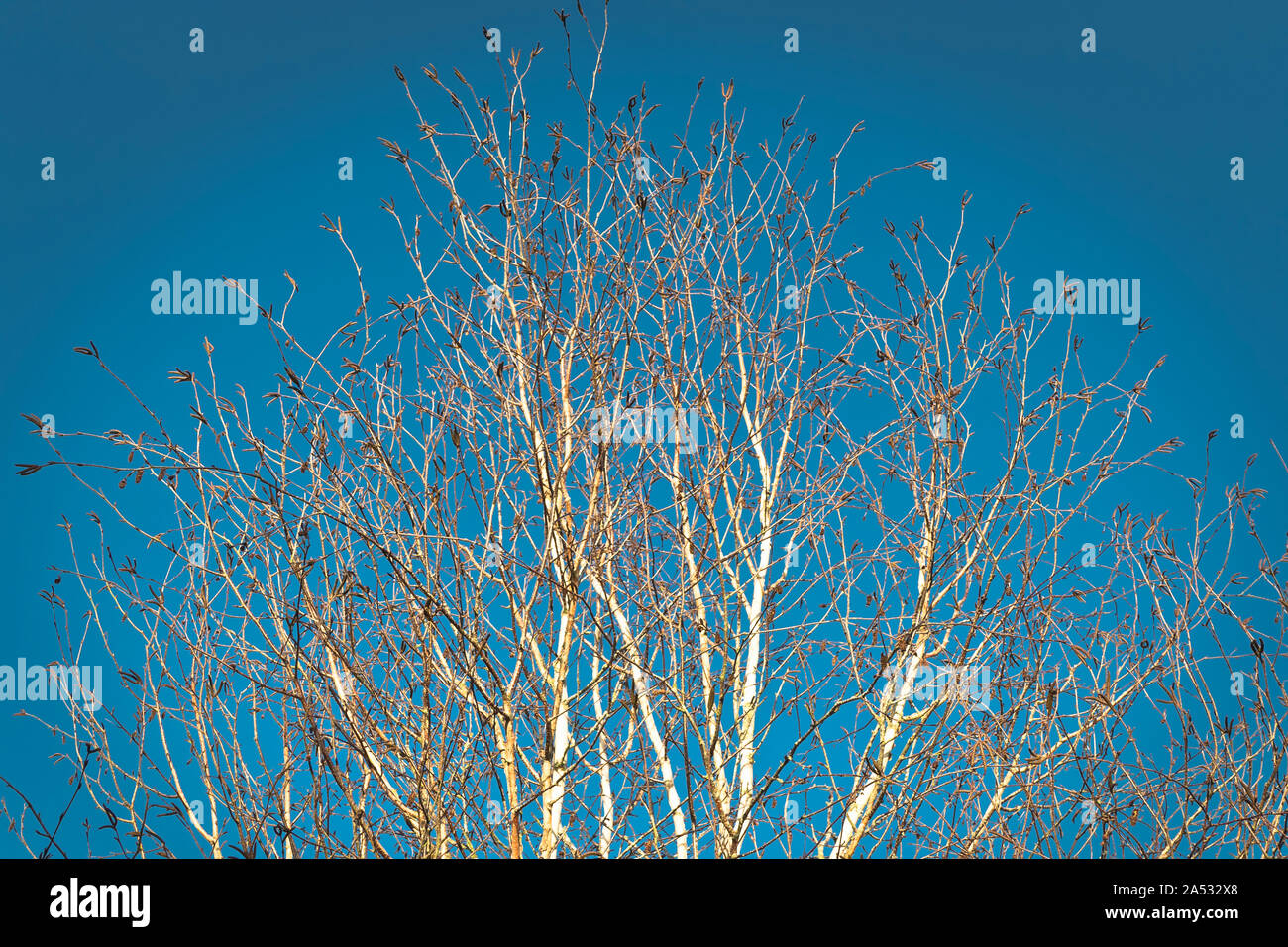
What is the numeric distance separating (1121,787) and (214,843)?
2700 mm

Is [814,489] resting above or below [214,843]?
above

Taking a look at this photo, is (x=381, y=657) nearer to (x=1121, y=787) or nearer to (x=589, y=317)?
(x=589, y=317)

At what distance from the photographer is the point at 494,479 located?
2.78m

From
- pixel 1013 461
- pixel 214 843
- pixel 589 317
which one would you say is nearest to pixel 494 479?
pixel 589 317
